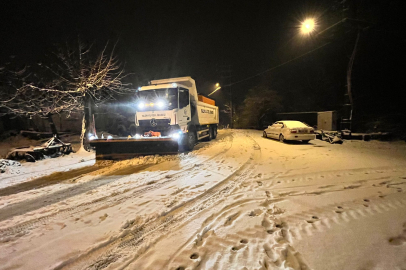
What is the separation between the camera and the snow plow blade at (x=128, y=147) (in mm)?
8438

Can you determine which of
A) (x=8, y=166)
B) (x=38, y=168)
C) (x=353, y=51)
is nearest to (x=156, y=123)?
(x=38, y=168)

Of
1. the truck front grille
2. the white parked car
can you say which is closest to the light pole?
the white parked car

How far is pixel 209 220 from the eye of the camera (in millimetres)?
3381

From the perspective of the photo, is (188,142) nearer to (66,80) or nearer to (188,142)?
(188,142)

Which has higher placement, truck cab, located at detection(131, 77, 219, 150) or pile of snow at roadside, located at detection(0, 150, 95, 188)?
truck cab, located at detection(131, 77, 219, 150)

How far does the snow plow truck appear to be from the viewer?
27.8 ft

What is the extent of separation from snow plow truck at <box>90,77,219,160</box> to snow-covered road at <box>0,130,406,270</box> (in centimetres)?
237

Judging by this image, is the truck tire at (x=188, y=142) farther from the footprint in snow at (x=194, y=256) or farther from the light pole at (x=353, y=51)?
the light pole at (x=353, y=51)

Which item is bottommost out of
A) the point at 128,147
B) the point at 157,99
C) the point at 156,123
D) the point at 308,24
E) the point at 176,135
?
the point at 128,147

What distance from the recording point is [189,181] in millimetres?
5391

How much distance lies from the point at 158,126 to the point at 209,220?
6622mm

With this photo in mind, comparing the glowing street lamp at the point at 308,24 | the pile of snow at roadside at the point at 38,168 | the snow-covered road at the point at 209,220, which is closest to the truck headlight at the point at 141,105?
the pile of snow at roadside at the point at 38,168

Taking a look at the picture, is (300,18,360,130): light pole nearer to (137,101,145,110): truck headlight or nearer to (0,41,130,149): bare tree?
(137,101,145,110): truck headlight

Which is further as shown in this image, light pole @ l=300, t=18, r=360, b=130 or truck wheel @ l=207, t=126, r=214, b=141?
truck wheel @ l=207, t=126, r=214, b=141
